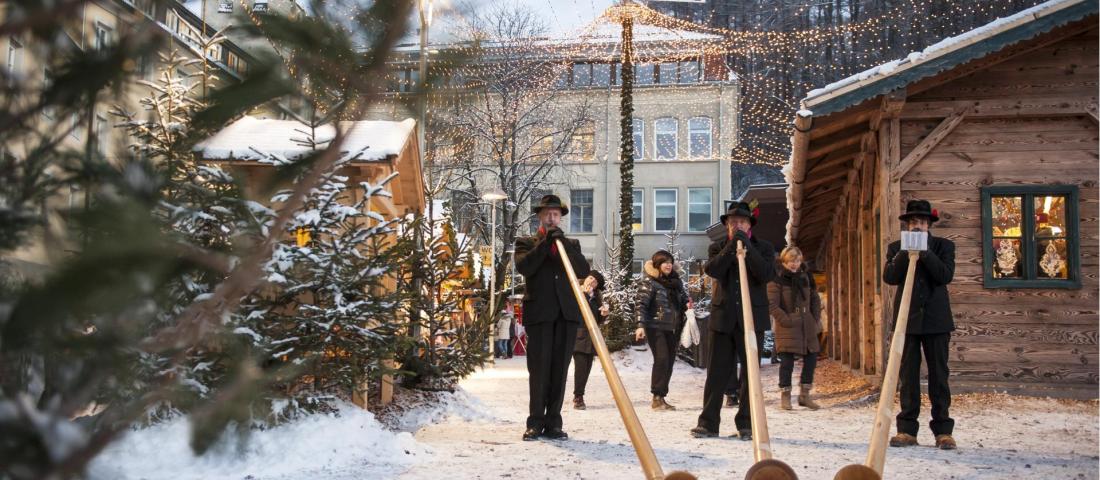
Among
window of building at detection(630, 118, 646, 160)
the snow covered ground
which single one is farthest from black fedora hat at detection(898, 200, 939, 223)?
window of building at detection(630, 118, 646, 160)

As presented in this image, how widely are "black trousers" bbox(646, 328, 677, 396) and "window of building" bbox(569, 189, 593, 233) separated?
32141mm

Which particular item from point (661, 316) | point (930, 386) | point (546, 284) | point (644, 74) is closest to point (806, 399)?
point (661, 316)

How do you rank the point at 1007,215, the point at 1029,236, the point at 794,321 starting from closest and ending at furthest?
the point at 1029,236
the point at 1007,215
the point at 794,321

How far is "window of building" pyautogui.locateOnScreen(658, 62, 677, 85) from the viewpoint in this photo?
42.6 m

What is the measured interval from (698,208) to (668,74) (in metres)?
5.68

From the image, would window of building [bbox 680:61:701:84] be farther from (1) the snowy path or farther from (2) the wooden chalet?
(1) the snowy path

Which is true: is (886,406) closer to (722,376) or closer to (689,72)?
(722,376)

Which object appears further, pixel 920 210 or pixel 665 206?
pixel 665 206

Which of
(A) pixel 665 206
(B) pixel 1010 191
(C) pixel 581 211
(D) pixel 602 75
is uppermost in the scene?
(D) pixel 602 75

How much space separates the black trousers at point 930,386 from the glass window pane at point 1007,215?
421 centimetres

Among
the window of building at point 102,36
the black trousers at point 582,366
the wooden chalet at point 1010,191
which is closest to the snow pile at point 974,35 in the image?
the wooden chalet at point 1010,191

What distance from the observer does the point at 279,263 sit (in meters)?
6.17

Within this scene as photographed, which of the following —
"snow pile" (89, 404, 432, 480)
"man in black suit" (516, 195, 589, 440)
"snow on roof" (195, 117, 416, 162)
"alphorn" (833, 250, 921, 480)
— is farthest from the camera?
"man in black suit" (516, 195, 589, 440)

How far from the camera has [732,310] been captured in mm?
7316
